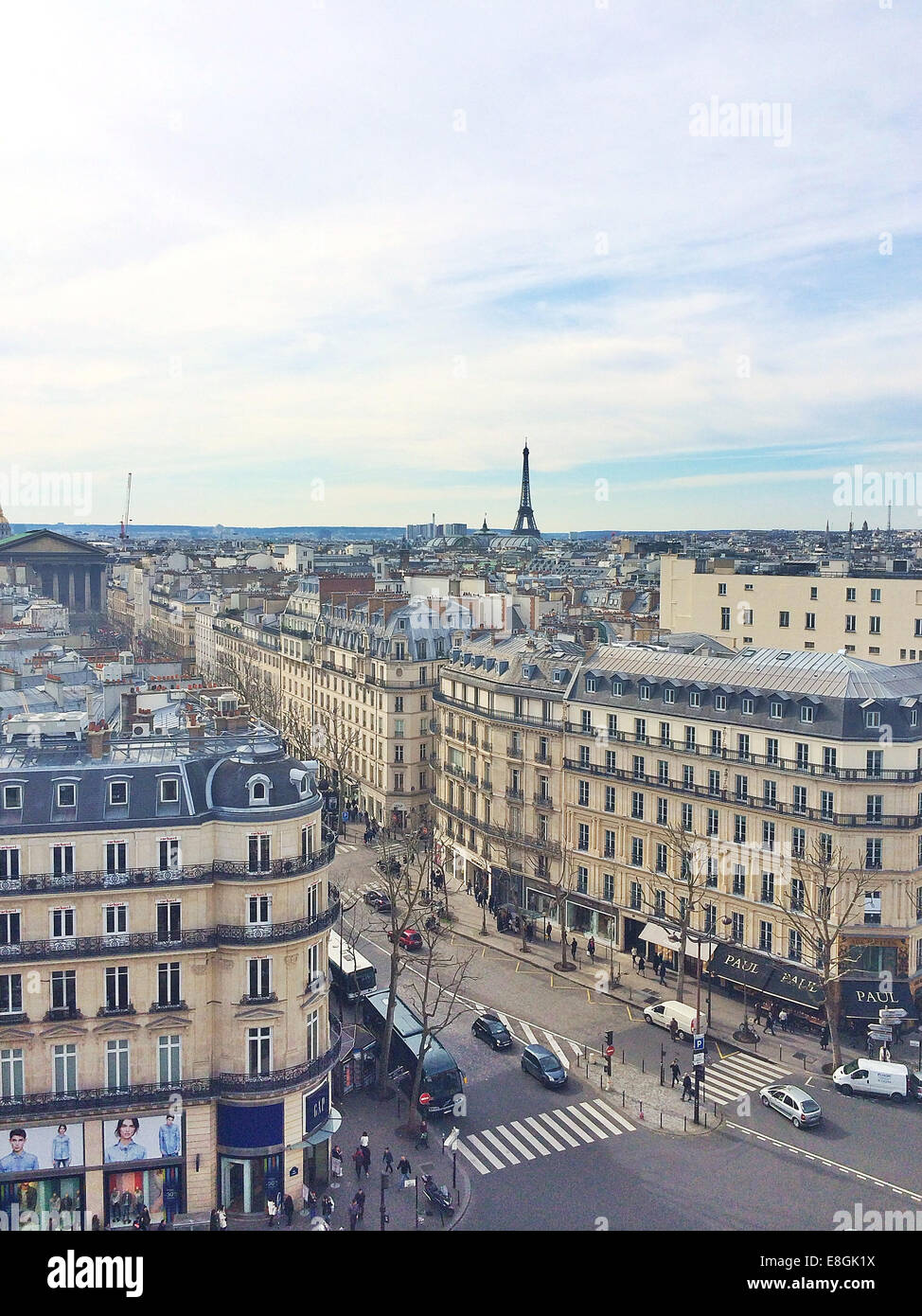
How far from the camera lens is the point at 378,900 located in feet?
215

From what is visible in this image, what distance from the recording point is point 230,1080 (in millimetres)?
35344

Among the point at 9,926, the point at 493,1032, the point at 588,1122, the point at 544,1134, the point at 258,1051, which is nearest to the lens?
the point at 9,926

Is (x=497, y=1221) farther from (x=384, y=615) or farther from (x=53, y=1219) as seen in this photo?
(x=384, y=615)

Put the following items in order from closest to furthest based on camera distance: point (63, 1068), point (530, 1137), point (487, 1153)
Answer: point (63, 1068) → point (487, 1153) → point (530, 1137)

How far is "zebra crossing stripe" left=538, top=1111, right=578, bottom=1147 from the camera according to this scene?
39.1 meters

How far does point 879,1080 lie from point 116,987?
2934 cm

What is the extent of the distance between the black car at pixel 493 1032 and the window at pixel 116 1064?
1761 centimetres

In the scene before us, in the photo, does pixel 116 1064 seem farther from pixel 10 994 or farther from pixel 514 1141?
pixel 514 1141

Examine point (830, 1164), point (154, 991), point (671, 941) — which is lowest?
point (830, 1164)

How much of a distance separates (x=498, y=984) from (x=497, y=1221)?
20030 mm

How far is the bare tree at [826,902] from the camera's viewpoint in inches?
1823

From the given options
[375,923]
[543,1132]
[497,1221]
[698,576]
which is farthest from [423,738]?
[497,1221]

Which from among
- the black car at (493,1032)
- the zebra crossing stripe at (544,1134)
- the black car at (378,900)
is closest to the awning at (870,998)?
the black car at (493,1032)

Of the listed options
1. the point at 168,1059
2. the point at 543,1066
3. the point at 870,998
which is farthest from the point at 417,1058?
the point at 870,998
